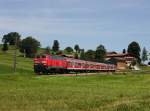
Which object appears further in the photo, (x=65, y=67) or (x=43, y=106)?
(x=65, y=67)

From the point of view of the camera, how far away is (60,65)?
3105 inches

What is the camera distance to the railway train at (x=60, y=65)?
71.6 m

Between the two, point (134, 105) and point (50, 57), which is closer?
point (134, 105)

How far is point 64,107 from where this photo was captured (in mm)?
21266

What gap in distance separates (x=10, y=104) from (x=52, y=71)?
53.9 meters

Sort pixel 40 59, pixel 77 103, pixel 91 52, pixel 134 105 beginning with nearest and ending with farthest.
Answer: pixel 134 105 → pixel 77 103 → pixel 40 59 → pixel 91 52

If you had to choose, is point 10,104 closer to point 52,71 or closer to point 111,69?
point 52,71

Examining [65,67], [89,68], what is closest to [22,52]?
[89,68]

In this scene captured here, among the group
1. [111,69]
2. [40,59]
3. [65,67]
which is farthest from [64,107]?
[111,69]

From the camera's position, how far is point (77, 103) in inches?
920

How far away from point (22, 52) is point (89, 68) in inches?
4046

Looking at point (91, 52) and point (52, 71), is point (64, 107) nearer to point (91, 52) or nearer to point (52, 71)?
point (52, 71)

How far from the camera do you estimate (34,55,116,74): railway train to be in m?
71.6

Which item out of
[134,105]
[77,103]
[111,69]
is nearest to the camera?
[134,105]
